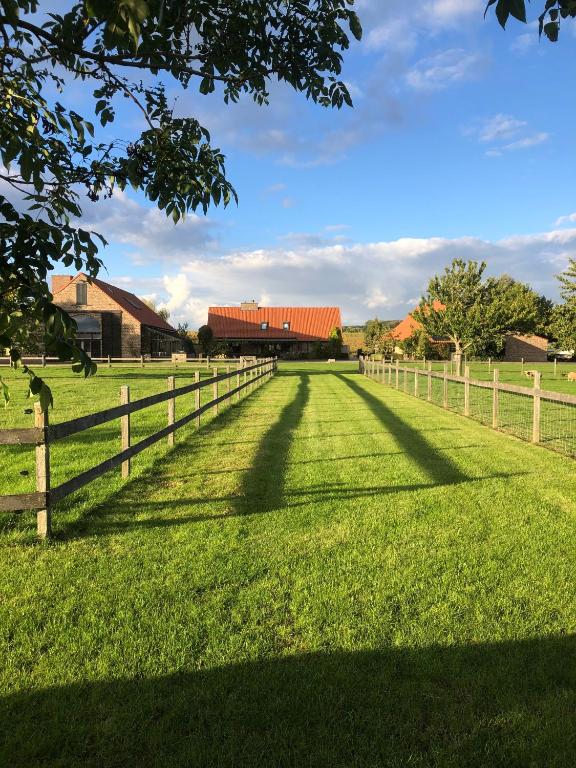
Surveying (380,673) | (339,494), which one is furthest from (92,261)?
(339,494)

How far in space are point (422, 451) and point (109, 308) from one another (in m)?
48.4

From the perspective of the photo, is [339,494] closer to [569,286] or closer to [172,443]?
[172,443]

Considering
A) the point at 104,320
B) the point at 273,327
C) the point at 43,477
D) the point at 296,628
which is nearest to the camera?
the point at 296,628

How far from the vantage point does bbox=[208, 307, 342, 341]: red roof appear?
69688mm

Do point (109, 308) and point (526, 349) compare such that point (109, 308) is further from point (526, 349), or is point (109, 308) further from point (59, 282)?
point (526, 349)

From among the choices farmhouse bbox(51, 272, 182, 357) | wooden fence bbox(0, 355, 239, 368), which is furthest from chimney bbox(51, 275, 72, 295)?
wooden fence bbox(0, 355, 239, 368)

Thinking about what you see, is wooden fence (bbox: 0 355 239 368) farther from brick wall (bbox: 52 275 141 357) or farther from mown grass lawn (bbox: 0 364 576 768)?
mown grass lawn (bbox: 0 364 576 768)

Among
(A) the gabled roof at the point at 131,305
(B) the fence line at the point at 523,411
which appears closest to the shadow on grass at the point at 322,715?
(B) the fence line at the point at 523,411

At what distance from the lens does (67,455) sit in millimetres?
8117

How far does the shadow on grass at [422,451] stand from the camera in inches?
274

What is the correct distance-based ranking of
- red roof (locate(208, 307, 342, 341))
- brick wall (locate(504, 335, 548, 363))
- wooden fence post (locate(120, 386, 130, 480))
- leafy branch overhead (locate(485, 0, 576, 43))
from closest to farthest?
leafy branch overhead (locate(485, 0, 576, 43)) → wooden fence post (locate(120, 386, 130, 480)) → red roof (locate(208, 307, 342, 341)) → brick wall (locate(504, 335, 548, 363))

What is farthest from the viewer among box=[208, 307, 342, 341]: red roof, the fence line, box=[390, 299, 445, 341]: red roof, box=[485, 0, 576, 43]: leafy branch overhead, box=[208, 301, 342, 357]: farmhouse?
box=[208, 307, 342, 341]: red roof

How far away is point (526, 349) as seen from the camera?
73.6 meters

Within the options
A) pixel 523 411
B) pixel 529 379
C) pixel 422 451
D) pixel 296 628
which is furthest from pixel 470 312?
pixel 296 628
